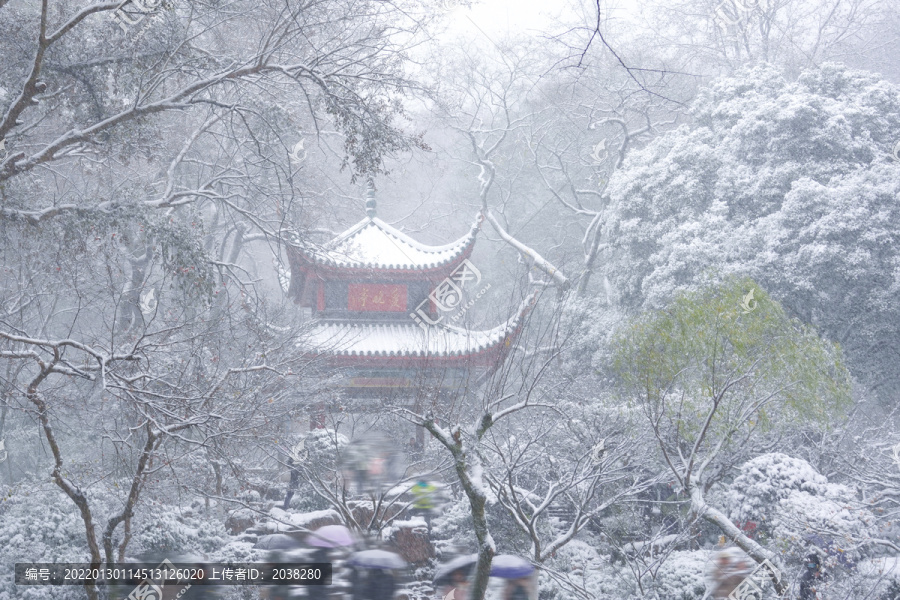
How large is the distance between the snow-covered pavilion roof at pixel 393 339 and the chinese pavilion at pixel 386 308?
0.01 meters

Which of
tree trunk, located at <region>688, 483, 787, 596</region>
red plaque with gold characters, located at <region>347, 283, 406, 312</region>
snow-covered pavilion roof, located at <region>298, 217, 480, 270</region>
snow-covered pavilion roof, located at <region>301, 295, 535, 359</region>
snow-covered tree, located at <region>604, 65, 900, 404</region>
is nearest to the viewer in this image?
tree trunk, located at <region>688, 483, 787, 596</region>

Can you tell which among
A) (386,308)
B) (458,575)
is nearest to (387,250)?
(386,308)

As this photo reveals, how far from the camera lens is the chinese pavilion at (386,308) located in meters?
9.16

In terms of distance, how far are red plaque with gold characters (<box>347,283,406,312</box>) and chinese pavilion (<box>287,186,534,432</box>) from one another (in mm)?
16

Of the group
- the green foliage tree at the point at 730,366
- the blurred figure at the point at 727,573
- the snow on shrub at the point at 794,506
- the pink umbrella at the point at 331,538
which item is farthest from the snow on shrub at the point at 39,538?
the snow on shrub at the point at 794,506

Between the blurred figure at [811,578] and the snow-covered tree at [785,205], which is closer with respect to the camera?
the blurred figure at [811,578]

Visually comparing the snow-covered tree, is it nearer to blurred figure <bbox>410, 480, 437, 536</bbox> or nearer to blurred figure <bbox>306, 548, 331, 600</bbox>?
blurred figure <bbox>410, 480, 437, 536</bbox>

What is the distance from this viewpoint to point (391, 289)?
1008cm

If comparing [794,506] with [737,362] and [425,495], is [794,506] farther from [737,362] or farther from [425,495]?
[425,495]

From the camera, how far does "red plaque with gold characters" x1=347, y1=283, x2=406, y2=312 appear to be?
1008 cm

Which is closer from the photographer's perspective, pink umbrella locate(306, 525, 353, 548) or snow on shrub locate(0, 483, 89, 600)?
pink umbrella locate(306, 525, 353, 548)

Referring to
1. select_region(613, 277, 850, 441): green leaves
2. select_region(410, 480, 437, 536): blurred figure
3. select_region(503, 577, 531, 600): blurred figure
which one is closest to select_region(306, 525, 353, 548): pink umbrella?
select_region(503, 577, 531, 600): blurred figure

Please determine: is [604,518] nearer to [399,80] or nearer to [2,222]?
[399,80]

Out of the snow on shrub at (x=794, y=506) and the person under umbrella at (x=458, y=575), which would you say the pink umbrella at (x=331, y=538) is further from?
the snow on shrub at (x=794, y=506)
